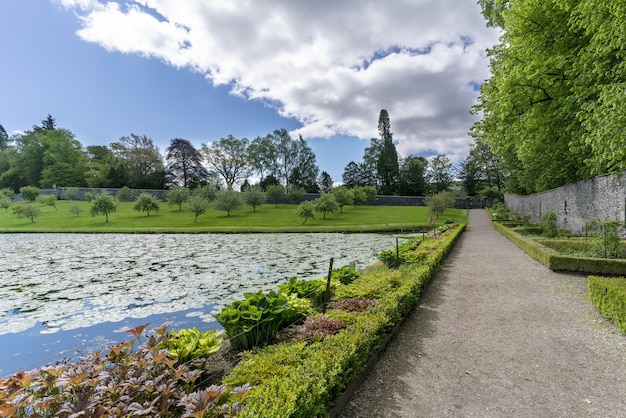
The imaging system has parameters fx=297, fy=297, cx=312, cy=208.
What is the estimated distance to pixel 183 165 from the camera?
2515 inches

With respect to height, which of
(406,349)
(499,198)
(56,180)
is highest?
(56,180)

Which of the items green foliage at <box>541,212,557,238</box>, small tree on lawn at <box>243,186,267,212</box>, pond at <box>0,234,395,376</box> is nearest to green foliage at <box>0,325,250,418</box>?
pond at <box>0,234,395,376</box>

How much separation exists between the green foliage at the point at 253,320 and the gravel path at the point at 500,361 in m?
1.30

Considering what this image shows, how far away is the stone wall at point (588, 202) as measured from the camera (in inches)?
439

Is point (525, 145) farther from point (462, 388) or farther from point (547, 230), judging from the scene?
point (462, 388)

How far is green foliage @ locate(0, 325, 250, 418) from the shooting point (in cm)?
183

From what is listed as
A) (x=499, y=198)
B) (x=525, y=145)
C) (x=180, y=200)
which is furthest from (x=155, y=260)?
(x=499, y=198)

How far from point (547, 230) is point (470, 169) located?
5583 centimetres

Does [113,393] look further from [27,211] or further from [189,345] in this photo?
[27,211]

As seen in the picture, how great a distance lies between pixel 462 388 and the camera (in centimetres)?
324

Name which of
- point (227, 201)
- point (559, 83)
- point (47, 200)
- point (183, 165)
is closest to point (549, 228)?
point (559, 83)

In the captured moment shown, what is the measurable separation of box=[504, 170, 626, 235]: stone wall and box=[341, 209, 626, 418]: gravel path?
7320 millimetres

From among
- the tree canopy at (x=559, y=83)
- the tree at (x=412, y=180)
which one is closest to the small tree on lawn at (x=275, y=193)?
the tree at (x=412, y=180)

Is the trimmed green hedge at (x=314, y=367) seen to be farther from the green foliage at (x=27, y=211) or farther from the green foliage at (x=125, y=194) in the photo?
the green foliage at (x=125, y=194)
